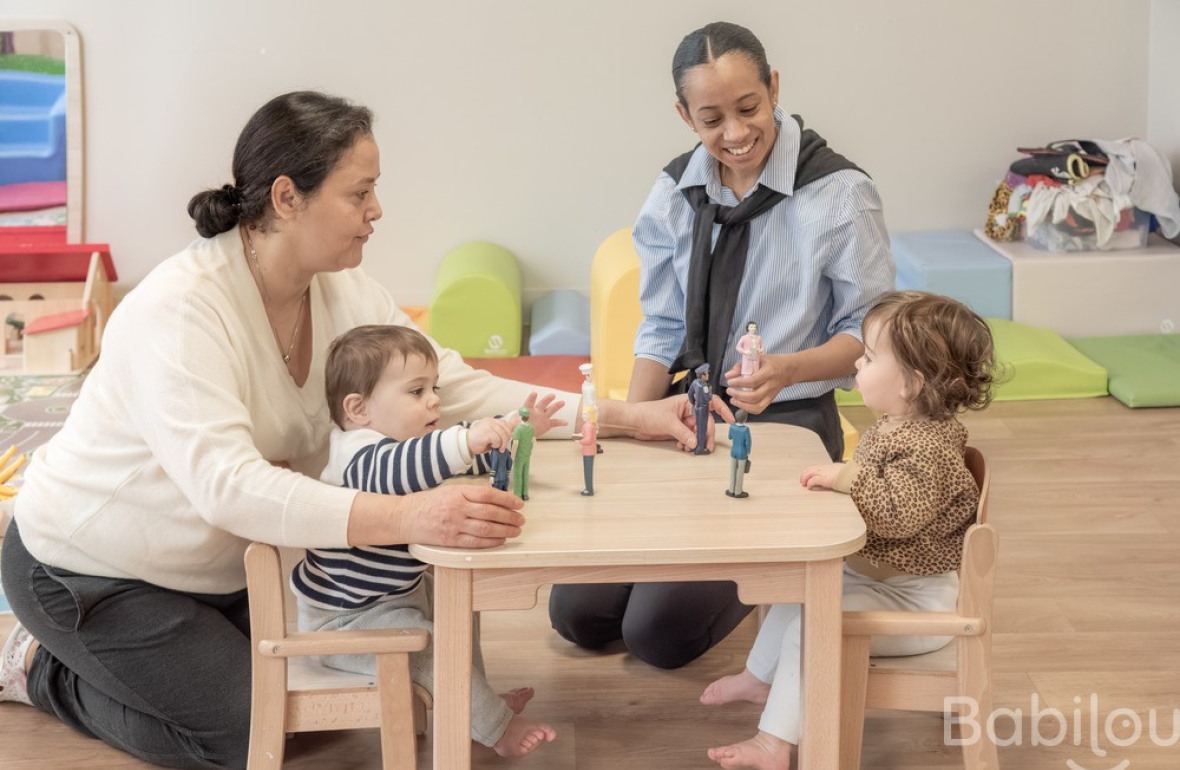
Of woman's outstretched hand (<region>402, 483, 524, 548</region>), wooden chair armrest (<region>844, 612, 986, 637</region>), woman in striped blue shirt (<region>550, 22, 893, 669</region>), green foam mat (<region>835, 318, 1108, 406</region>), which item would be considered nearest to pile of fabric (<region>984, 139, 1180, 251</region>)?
green foam mat (<region>835, 318, 1108, 406</region>)

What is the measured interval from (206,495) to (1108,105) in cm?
392

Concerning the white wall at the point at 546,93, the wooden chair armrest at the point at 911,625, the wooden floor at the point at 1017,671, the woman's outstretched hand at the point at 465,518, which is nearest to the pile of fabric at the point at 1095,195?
the white wall at the point at 546,93

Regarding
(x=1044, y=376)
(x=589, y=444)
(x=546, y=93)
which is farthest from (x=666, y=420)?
(x=546, y=93)

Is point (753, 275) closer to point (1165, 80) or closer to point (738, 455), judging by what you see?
point (738, 455)

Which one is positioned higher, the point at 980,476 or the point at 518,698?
the point at 980,476

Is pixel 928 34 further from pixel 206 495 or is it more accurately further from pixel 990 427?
pixel 206 495

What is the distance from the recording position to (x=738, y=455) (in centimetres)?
217

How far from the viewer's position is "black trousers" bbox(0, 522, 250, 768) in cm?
245

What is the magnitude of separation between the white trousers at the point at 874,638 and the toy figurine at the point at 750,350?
0.37 m

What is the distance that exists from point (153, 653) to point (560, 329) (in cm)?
250

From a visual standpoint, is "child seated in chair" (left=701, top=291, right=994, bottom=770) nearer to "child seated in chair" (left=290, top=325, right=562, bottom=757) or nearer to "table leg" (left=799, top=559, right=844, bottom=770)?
"table leg" (left=799, top=559, right=844, bottom=770)

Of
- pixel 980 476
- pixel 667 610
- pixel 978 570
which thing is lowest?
pixel 667 610

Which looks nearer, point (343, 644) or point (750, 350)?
point (343, 644)

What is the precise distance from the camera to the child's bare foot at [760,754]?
2354 mm
